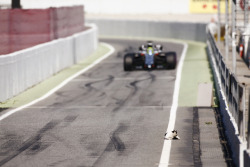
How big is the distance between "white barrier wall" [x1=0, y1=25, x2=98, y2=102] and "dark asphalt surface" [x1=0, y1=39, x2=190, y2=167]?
124 centimetres

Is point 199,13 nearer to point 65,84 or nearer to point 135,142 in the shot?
point 65,84

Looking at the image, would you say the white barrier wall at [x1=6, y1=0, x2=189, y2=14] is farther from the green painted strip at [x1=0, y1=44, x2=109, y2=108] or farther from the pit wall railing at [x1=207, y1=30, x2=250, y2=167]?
the pit wall railing at [x1=207, y1=30, x2=250, y2=167]

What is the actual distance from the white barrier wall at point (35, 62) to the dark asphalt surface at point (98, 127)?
1.24 meters

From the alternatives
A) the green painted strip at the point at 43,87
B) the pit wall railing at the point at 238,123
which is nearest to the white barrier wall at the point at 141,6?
the green painted strip at the point at 43,87

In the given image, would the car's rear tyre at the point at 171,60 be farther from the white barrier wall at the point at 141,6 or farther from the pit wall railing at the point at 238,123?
the white barrier wall at the point at 141,6

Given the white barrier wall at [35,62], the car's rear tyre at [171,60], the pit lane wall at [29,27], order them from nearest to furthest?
1. the white barrier wall at [35,62]
2. the pit lane wall at [29,27]
3. the car's rear tyre at [171,60]

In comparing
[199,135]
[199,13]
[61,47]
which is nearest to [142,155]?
[199,135]

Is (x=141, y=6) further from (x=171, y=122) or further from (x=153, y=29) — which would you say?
(x=171, y=122)

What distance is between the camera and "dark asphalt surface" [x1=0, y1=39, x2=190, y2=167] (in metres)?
14.6

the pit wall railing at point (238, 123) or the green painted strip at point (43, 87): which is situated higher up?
the pit wall railing at point (238, 123)

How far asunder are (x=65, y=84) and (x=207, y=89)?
7.25 meters

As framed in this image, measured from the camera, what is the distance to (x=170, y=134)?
16.5 meters

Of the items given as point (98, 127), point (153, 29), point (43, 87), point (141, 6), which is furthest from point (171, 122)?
point (141, 6)

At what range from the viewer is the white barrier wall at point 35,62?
2362 centimetres
